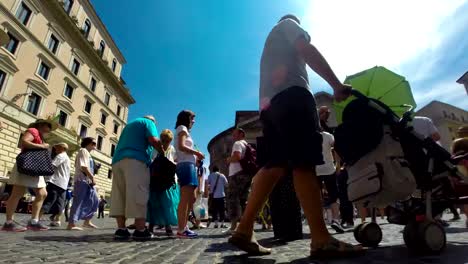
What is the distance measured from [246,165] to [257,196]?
Result: 2.77 meters

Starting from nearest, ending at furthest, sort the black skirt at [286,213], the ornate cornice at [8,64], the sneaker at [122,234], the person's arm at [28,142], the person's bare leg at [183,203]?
1. the black skirt at [286,213]
2. the sneaker at [122,234]
3. the person's bare leg at [183,203]
4. the person's arm at [28,142]
5. the ornate cornice at [8,64]

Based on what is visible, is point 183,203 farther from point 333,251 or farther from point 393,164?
point 393,164

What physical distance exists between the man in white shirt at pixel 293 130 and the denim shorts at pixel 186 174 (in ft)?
6.56

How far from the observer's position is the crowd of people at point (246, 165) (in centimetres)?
198

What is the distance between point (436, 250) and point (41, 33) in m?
A: 28.1

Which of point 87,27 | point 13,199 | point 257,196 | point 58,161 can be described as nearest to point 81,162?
point 58,161

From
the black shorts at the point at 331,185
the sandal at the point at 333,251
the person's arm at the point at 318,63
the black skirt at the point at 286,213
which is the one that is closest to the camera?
the sandal at the point at 333,251

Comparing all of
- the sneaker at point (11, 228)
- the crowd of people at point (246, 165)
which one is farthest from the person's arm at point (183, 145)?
the sneaker at point (11, 228)

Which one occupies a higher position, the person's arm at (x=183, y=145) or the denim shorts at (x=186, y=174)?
the person's arm at (x=183, y=145)

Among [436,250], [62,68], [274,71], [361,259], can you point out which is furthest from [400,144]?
[62,68]

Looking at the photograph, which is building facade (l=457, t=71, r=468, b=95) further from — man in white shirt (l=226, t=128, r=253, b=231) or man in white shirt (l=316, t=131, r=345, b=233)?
man in white shirt (l=226, t=128, r=253, b=231)

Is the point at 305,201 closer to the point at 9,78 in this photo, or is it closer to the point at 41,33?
the point at 9,78

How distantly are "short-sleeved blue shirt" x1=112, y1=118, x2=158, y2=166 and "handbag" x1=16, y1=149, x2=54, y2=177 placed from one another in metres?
1.63

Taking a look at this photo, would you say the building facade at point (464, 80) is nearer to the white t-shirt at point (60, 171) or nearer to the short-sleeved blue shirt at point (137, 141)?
the short-sleeved blue shirt at point (137, 141)
